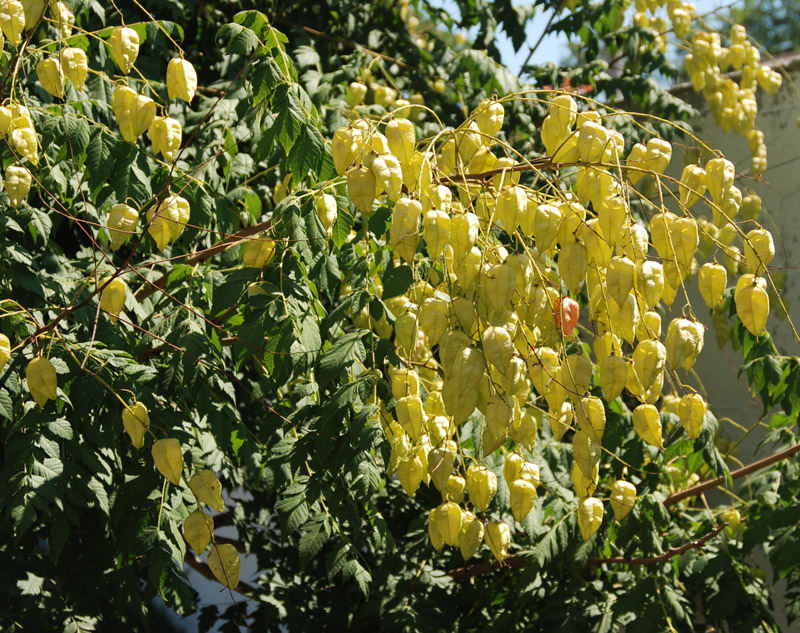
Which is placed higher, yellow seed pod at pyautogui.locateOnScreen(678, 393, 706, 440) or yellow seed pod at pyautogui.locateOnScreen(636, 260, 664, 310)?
yellow seed pod at pyautogui.locateOnScreen(636, 260, 664, 310)

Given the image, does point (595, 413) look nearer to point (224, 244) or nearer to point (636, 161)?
point (636, 161)

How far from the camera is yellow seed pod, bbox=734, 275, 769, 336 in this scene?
1.41 m

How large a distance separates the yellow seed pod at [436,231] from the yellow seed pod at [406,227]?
2cm

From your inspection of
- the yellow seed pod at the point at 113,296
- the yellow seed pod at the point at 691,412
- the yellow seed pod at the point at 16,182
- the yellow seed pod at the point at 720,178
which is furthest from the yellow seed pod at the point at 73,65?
the yellow seed pod at the point at 691,412

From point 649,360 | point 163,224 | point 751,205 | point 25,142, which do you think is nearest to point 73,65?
point 25,142

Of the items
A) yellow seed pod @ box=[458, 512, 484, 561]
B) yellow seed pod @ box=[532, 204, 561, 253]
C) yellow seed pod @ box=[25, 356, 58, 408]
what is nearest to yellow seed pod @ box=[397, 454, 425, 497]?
yellow seed pod @ box=[458, 512, 484, 561]

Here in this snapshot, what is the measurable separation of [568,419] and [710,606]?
4.31 ft

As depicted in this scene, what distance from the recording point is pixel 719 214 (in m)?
1.44

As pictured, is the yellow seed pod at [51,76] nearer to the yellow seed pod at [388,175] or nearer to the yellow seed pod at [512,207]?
the yellow seed pod at [388,175]

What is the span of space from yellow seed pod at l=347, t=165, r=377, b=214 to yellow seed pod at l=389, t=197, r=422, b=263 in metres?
0.07

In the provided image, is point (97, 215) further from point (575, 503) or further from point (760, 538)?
point (760, 538)

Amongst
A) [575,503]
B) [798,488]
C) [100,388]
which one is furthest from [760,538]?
[100,388]

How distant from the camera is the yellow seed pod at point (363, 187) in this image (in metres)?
1.43

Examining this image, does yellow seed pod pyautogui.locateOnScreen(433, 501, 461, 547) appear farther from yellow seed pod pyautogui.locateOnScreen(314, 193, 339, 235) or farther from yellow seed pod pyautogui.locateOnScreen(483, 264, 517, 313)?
yellow seed pod pyautogui.locateOnScreen(314, 193, 339, 235)
